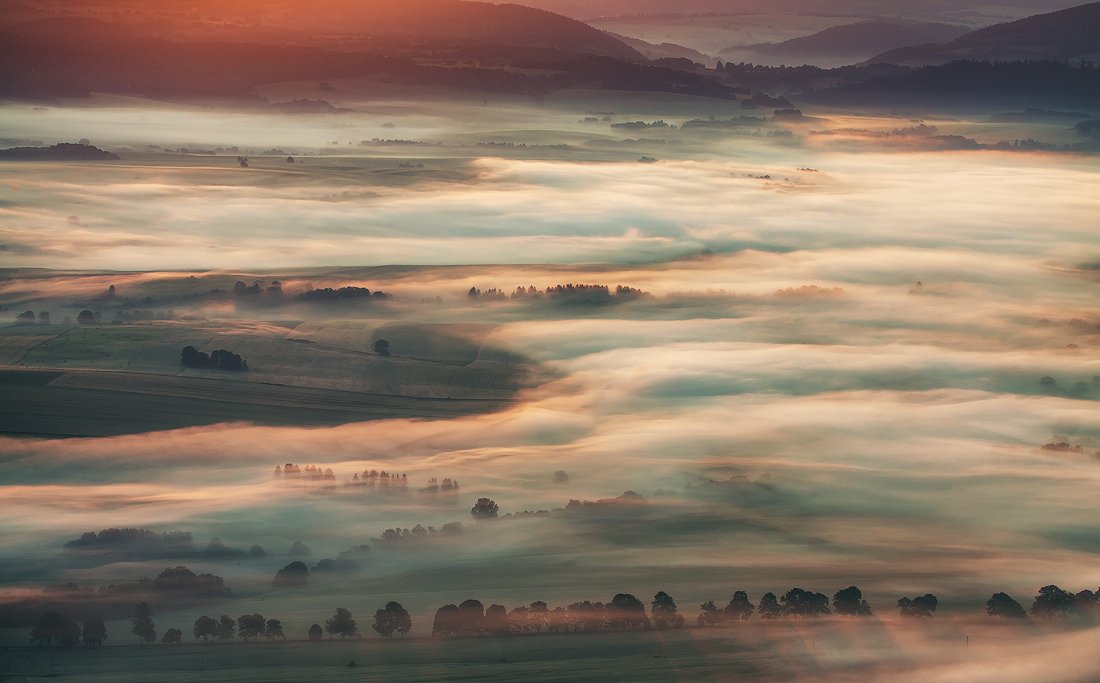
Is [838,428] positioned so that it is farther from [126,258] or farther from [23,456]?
[126,258]

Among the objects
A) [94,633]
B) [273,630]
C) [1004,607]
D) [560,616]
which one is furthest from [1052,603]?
[94,633]

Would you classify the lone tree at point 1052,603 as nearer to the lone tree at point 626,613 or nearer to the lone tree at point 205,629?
the lone tree at point 626,613

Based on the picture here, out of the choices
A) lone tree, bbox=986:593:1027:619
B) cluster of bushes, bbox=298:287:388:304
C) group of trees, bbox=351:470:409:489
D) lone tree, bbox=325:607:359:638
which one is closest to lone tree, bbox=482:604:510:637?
lone tree, bbox=325:607:359:638

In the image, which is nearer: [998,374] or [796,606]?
[796,606]

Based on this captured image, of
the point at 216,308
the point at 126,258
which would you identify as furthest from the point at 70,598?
the point at 126,258

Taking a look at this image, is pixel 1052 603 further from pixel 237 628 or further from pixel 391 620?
pixel 237 628

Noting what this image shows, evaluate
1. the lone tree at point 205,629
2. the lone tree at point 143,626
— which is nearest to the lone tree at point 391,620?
the lone tree at point 205,629
